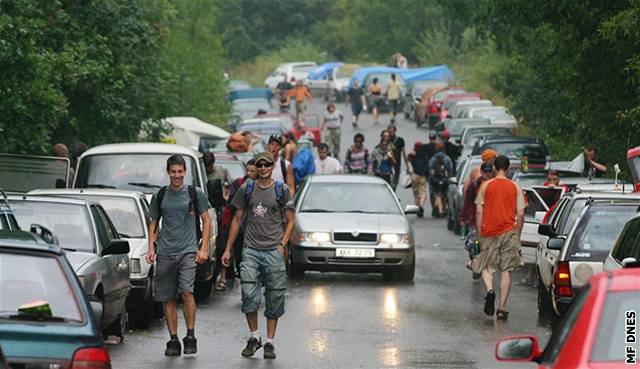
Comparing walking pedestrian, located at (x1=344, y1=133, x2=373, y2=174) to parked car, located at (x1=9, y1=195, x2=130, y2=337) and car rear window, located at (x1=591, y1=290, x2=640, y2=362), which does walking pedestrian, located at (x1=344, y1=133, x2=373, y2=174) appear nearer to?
parked car, located at (x1=9, y1=195, x2=130, y2=337)

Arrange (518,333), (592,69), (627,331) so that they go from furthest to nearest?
1. (592,69)
2. (518,333)
3. (627,331)

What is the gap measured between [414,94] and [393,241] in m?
52.3

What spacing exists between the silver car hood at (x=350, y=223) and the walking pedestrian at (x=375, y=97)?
47.0 meters

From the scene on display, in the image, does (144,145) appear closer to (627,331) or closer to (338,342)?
(338,342)

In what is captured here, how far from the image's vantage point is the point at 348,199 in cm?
2370

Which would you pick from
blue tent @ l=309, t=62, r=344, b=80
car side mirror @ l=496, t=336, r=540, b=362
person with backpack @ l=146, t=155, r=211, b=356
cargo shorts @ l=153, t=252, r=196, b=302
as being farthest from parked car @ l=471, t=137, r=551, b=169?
blue tent @ l=309, t=62, r=344, b=80

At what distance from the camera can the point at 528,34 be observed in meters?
39.9

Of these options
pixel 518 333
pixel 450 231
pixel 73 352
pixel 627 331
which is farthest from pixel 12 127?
pixel 627 331

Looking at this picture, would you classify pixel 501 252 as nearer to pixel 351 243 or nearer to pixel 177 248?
pixel 351 243

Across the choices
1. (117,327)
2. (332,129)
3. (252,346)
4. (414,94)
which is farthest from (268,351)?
(414,94)

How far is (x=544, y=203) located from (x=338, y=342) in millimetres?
9321

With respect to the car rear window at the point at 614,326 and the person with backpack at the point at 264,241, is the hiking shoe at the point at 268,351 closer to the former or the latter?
the person with backpack at the point at 264,241

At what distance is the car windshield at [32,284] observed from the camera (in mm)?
9289

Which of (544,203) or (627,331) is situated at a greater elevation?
(627,331)
